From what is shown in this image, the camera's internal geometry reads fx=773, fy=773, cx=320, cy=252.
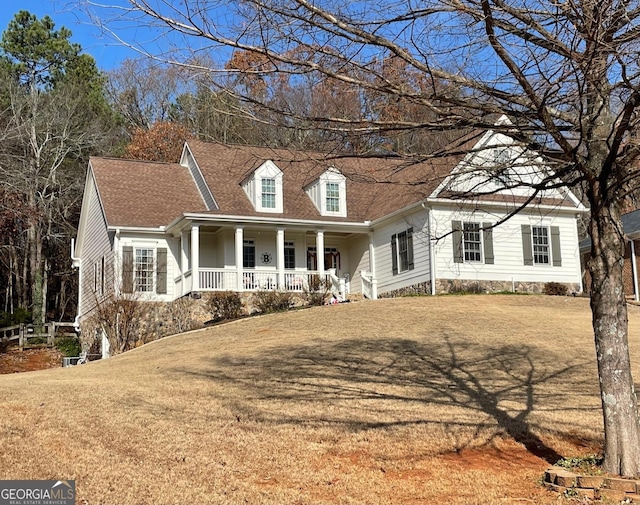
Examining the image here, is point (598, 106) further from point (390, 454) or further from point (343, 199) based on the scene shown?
point (343, 199)

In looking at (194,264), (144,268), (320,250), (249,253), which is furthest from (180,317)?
(320,250)

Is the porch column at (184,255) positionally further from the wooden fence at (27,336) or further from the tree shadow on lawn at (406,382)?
the tree shadow on lawn at (406,382)

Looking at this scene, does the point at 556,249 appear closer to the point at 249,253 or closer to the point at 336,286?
the point at 336,286

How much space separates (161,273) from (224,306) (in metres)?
3.79

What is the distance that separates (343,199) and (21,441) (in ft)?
66.0

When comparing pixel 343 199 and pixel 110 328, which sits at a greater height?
pixel 343 199

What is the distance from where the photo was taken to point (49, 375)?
14273 millimetres

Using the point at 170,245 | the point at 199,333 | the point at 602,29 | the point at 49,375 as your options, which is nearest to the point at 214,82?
the point at 602,29

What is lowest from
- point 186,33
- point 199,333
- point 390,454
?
point 390,454

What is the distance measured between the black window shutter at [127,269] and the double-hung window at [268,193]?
4.72 meters

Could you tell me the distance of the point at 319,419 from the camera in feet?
32.1

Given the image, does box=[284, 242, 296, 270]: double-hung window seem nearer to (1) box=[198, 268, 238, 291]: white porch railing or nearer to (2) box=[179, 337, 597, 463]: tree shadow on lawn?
(1) box=[198, 268, 238, 291]: white porch railing

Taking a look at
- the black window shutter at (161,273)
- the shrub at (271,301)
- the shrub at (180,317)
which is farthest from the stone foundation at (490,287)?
the black window shutter at (161,273)

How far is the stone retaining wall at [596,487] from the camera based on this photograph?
23.0 feet
